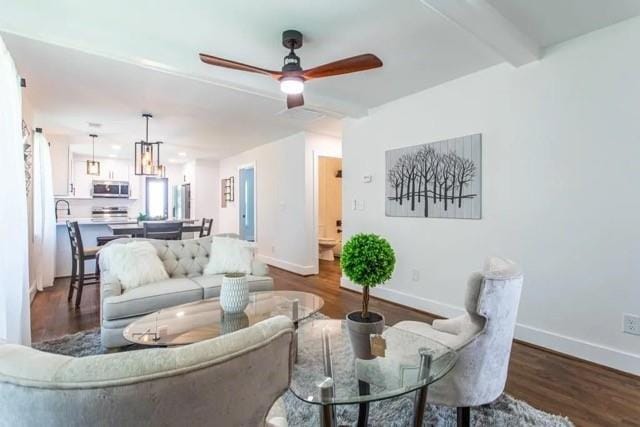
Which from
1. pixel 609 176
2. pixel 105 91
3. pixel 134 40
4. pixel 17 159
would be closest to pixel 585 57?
pixel 609 176

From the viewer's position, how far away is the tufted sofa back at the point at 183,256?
334 cm

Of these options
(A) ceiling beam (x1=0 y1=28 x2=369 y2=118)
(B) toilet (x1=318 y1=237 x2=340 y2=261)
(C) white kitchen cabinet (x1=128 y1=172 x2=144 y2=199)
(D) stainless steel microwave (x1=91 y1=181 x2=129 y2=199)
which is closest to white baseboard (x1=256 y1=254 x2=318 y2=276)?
(B) toilet (x1=318 y1=237 x2=340 y2=261)

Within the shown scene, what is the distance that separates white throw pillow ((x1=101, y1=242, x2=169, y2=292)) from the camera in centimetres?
288

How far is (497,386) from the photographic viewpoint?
1.55 metres

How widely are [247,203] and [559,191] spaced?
614 centimetres

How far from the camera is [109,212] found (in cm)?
854

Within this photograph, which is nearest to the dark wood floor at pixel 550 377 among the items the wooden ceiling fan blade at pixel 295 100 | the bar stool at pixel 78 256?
the bar stool at pixel 78 256

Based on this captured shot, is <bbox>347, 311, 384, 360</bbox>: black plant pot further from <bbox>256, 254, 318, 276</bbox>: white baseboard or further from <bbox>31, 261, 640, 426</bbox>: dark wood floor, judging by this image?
<bbox>256, 254, 318, 276</bbox>: white baseboard

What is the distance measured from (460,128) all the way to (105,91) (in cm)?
380

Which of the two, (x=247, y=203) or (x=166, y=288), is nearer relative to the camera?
(x=166, y=288)

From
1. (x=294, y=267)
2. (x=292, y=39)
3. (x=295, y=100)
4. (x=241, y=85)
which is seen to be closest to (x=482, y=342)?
(x=295, y=100)

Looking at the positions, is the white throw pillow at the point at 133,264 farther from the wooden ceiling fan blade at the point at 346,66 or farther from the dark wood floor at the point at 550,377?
the wooden ceiling fan blade at the point at 346,66

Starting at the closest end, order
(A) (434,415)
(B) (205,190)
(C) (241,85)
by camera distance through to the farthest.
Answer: (A) (434,415) → (C) (241,85) → (B) (205,190)

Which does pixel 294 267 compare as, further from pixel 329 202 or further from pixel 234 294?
pixel 234 294
